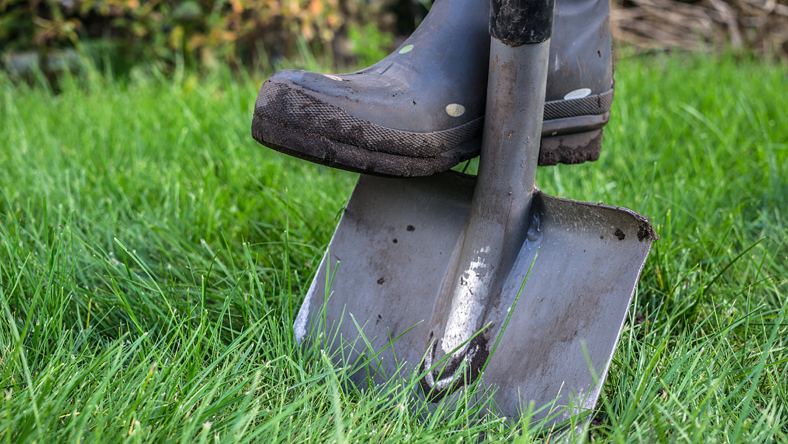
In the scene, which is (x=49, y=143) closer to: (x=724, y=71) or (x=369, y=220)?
(x=369, y=220)

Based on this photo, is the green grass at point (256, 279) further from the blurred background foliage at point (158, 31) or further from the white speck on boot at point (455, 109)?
the blurred background foliage at point (158, 31)

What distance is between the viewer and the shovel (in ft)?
3.08

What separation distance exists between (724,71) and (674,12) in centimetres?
114

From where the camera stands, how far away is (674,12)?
3.61 meters

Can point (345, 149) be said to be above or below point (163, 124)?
above

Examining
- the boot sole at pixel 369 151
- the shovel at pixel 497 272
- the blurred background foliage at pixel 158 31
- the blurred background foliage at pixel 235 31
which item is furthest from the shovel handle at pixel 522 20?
the blurred background foliage at pixel 158 31

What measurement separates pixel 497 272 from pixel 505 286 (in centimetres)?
3

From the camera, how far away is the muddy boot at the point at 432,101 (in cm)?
93

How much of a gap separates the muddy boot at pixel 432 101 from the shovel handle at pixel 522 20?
117mm

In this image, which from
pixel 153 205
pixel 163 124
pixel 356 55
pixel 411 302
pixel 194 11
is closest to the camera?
pixel 411 302

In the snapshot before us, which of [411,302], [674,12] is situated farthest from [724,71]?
[411,302]

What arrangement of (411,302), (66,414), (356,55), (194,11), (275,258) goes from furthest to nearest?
(356,55), (194,11), (275,258), (411,302), (66,414)

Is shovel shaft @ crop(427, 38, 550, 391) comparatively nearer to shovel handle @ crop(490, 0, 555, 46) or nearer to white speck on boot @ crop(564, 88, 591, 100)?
shovel handle @ crop(490, 0, 555, 46)

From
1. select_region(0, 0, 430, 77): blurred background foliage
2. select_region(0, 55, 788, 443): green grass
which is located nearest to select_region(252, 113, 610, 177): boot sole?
select_region(0, 55, 788, 443): green grass
